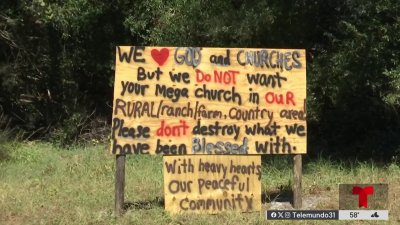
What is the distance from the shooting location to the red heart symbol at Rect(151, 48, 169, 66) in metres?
6.34

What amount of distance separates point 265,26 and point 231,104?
3.13 metres

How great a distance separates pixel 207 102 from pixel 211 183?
926mm

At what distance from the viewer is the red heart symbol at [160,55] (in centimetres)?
634

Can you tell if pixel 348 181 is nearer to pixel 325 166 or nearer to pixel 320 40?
pixel 325 166

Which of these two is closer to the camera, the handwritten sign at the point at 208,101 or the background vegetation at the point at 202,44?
the handwritten sign at the point at 208,101

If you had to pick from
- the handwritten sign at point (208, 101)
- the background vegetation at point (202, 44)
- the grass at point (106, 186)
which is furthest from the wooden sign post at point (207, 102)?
the background vegetation at point (202, 44)

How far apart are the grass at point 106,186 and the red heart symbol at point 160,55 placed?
5.55 ft

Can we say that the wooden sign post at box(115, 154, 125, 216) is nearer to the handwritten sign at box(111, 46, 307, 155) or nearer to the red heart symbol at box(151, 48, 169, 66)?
the handwritten sign at box(111, 46, 307, 155)

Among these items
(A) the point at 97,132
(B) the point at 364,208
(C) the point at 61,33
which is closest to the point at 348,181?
(B) the point at 364,208

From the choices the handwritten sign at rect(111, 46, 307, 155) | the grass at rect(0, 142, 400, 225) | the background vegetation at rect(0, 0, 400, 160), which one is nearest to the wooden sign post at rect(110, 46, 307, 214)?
the handwritten sign at rect(111, 46, 307, 155)

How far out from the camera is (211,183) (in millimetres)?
6477

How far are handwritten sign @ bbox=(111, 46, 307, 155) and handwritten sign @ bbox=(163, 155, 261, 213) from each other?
127mm

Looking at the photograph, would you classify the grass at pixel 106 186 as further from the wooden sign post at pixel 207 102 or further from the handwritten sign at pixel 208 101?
the handwritten sign at pixel 208 101

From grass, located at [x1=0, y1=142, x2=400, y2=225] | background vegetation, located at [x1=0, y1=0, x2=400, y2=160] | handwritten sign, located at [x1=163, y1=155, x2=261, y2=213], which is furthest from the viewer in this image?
background vegetation, located at [x1=0, y1=0, x2=400, y2=160]
